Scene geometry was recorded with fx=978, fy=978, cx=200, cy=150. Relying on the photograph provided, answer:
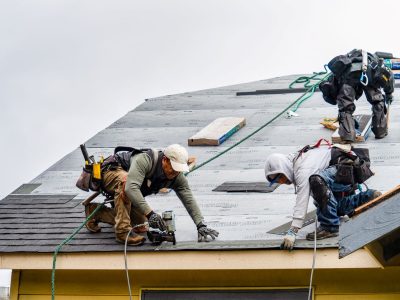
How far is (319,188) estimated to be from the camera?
28.2 feet

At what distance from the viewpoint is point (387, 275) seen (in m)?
8.66

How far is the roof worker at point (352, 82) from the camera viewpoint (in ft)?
38.0

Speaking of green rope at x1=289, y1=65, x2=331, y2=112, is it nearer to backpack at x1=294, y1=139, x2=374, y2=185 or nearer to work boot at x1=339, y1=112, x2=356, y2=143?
work boot at x1=339, y1=112, x2=356, y2=143

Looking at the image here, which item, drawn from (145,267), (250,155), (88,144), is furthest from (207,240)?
(88,144)

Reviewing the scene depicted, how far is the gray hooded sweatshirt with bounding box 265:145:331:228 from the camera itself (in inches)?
340

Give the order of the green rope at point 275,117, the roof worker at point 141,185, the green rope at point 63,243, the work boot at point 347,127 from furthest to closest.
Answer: the green rope at point 275,117 → the work boot at point 347,127 → the green rope at point 63,243 → the roof worker at point 141,185

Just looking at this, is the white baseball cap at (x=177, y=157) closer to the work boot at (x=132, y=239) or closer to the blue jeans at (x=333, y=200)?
the work boot at (x=132, y=239)

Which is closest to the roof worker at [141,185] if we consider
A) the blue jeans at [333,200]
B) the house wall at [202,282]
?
the house wall at [202,282]

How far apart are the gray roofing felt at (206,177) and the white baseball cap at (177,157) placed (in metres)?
0.68

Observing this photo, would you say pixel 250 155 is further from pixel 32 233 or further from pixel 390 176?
pixel 32 233

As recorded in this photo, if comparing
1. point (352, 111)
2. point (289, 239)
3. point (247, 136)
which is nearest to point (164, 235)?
point (289, 239)

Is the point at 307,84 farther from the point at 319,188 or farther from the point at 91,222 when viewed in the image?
the point at 319,188

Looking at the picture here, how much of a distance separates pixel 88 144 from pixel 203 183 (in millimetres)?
2696

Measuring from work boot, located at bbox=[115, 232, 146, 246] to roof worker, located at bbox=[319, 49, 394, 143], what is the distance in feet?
9.99
